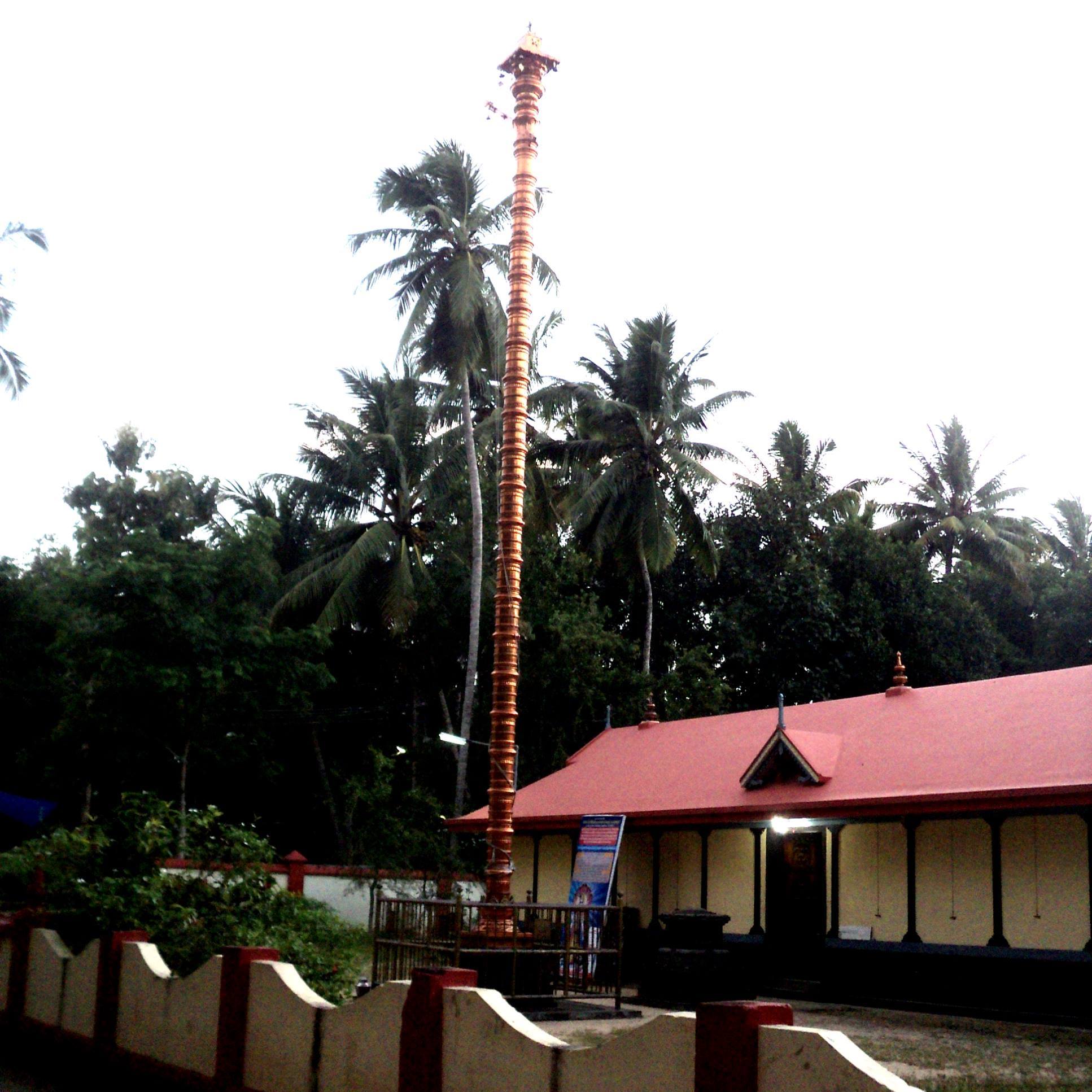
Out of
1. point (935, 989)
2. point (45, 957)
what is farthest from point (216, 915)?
point (935, 989)

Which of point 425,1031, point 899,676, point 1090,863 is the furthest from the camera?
point 899,676

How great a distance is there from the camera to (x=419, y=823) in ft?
108

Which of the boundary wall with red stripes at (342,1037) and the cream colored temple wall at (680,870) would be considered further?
the cream colored temple wall at (680,870)

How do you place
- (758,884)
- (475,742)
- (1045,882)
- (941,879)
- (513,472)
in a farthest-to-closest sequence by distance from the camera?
(475,742)
(758,884)
(941,879)
(513,472)
(1045,882)

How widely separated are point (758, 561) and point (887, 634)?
4087mm

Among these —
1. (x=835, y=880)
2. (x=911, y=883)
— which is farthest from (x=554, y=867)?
(x=911, y=883)

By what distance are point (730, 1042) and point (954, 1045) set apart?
8729mm

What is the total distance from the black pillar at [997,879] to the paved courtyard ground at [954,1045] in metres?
0.93

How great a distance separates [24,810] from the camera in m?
33.1

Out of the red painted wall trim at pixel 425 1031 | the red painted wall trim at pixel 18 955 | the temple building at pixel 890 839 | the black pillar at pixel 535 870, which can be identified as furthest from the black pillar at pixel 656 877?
the red painted wall trim at pixel 425 1031

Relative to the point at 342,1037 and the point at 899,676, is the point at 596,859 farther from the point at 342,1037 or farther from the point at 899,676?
the point at 342,1037

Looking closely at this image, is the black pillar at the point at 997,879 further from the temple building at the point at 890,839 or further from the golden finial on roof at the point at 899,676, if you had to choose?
the golden finial on roof at the point at 899,676

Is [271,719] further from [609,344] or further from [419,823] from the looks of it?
[609,344]

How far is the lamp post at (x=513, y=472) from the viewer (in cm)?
1583
